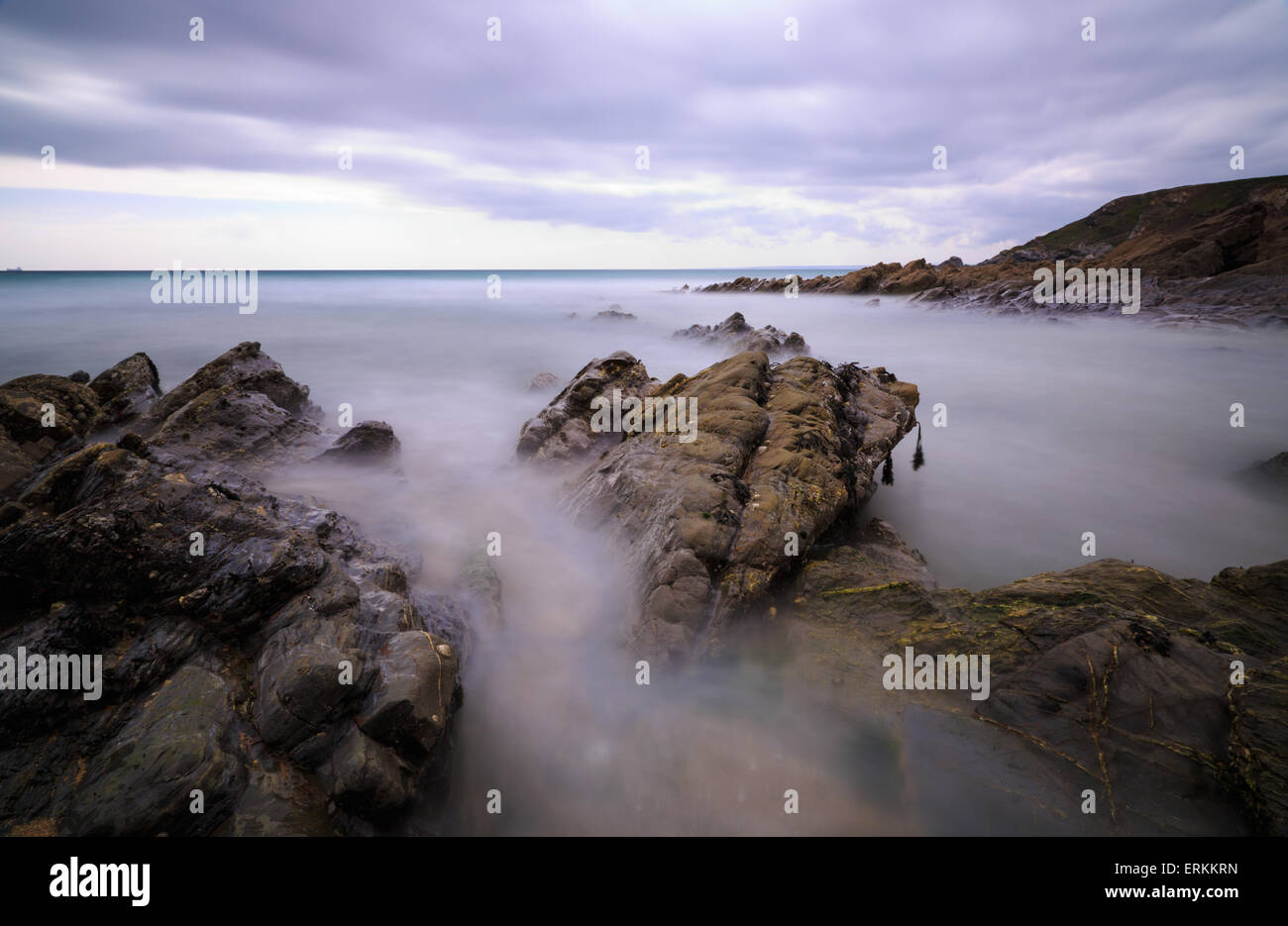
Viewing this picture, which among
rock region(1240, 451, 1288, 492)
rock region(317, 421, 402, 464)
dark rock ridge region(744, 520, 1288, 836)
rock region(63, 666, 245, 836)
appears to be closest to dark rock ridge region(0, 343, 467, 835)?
rock region(63, 666, 245, 836)

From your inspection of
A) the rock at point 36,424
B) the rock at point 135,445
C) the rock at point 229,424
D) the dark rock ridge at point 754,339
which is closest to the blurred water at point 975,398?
the dark rock ridge at point 754,339

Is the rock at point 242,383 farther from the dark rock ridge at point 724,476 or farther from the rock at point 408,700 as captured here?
the rock at point 408,700

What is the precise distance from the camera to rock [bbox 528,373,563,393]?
65.0ft

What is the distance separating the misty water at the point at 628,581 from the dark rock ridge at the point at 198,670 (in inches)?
45.2

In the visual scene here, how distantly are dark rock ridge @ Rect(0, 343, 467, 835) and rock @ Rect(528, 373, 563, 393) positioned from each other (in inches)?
558

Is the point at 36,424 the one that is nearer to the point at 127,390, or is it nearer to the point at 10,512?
the point at 127,390

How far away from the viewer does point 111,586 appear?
4.52m

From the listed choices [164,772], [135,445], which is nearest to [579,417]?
[135,445]

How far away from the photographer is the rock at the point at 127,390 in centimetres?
1151

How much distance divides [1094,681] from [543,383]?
1794 cm

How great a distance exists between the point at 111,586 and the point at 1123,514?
52.0 ft

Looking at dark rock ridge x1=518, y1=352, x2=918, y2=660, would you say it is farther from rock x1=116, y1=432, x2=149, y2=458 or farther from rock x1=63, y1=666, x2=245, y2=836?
Result: rock x1=116, y1=432, x2=149, y2=458
